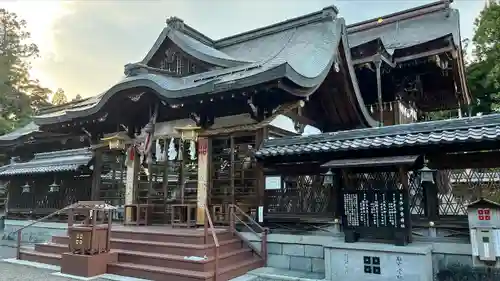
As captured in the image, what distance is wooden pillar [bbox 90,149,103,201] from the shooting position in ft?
38.1

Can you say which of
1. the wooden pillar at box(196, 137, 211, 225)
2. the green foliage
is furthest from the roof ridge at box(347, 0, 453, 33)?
the green foliage

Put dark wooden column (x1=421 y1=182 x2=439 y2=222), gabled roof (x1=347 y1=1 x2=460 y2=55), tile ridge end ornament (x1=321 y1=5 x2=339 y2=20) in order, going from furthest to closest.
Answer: gabled roof (x1=347 y1=1 x2=460 y2=55) < tile ridge end ornament (x1=321 y1=5 x2=339 y2=20) < dark wooden column (x1=421 y1=182 x2=439 y2=222)

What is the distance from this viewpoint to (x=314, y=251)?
7.61m

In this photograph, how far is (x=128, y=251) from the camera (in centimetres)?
780

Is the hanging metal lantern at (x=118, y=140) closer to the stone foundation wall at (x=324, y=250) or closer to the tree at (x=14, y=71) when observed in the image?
the stone foundation wall at (x=324, y=250)

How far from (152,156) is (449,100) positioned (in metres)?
12.4

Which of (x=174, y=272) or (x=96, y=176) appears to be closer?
(x=174, y=272)

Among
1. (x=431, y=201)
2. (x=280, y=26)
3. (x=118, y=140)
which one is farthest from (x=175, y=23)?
(x=431, y=201)

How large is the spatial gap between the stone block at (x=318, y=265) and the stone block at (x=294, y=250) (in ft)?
0.94

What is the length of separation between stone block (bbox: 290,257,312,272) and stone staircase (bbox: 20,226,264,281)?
27.3 inches

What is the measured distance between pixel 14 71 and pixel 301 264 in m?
27.5

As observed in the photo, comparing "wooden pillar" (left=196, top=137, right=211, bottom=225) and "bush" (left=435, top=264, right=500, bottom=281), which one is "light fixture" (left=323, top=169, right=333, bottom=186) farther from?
"wooden pillar" (left=196, top=137, right=211, bottom=225)

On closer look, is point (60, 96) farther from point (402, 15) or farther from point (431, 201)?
point (431, 201)

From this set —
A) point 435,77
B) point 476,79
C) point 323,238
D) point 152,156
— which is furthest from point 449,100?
point 152,156
